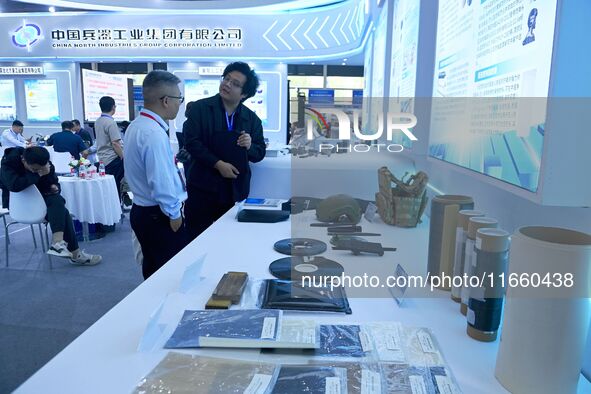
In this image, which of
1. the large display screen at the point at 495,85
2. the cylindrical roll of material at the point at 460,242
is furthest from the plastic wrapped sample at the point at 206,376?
the large display screen at the point at 495,85

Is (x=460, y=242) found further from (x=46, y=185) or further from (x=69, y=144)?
(x=69, y=144)

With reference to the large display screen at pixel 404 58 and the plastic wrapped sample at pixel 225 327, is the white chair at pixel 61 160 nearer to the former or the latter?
the large display screen at pixel 404 58

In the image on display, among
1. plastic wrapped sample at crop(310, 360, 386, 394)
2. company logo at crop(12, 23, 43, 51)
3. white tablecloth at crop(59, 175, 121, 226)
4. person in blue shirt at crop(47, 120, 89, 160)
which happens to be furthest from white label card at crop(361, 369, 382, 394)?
company logo at crop(12, 23, 43, 51)

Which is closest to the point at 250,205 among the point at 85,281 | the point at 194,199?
the point at 194,199

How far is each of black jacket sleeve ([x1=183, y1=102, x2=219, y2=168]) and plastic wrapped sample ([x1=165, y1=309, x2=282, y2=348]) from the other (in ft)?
4.26

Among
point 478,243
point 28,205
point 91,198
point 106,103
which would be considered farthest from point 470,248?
point 106,103

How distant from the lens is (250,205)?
6.29ft

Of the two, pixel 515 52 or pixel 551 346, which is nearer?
pixel 551 346

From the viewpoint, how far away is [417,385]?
66 cm

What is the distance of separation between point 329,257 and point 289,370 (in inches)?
22.6

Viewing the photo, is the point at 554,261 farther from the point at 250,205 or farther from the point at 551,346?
the point at 250,205

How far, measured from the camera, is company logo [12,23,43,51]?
8.88 m

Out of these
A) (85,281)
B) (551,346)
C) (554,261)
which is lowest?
(85,281)

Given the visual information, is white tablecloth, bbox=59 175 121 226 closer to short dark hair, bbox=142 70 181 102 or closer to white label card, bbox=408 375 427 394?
short dark hair, bbox=142 70 181 102
